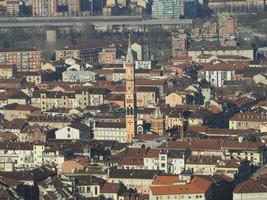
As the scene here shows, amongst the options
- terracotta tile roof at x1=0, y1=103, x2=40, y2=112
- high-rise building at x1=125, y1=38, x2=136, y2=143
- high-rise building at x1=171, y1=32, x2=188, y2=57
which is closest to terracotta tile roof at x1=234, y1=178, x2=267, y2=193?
high-rise building at x1=125, y1=38, x2=136, y2=143

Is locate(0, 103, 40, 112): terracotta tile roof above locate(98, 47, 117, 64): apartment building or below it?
above

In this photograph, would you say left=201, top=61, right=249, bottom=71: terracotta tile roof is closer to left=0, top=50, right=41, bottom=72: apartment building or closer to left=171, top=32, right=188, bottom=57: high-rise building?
left=171, top=32, right=188, bottom=57: high-rise building

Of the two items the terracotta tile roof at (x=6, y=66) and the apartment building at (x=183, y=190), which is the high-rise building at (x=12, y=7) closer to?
the terracotta tile roof at (x=6, y=66)

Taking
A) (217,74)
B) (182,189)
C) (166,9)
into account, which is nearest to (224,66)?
(217,74)

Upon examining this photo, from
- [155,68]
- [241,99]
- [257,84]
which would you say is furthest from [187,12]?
[241,99]

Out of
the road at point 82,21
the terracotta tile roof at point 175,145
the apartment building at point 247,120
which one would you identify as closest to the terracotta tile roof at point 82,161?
the terracotta tile roof at point 175,145
